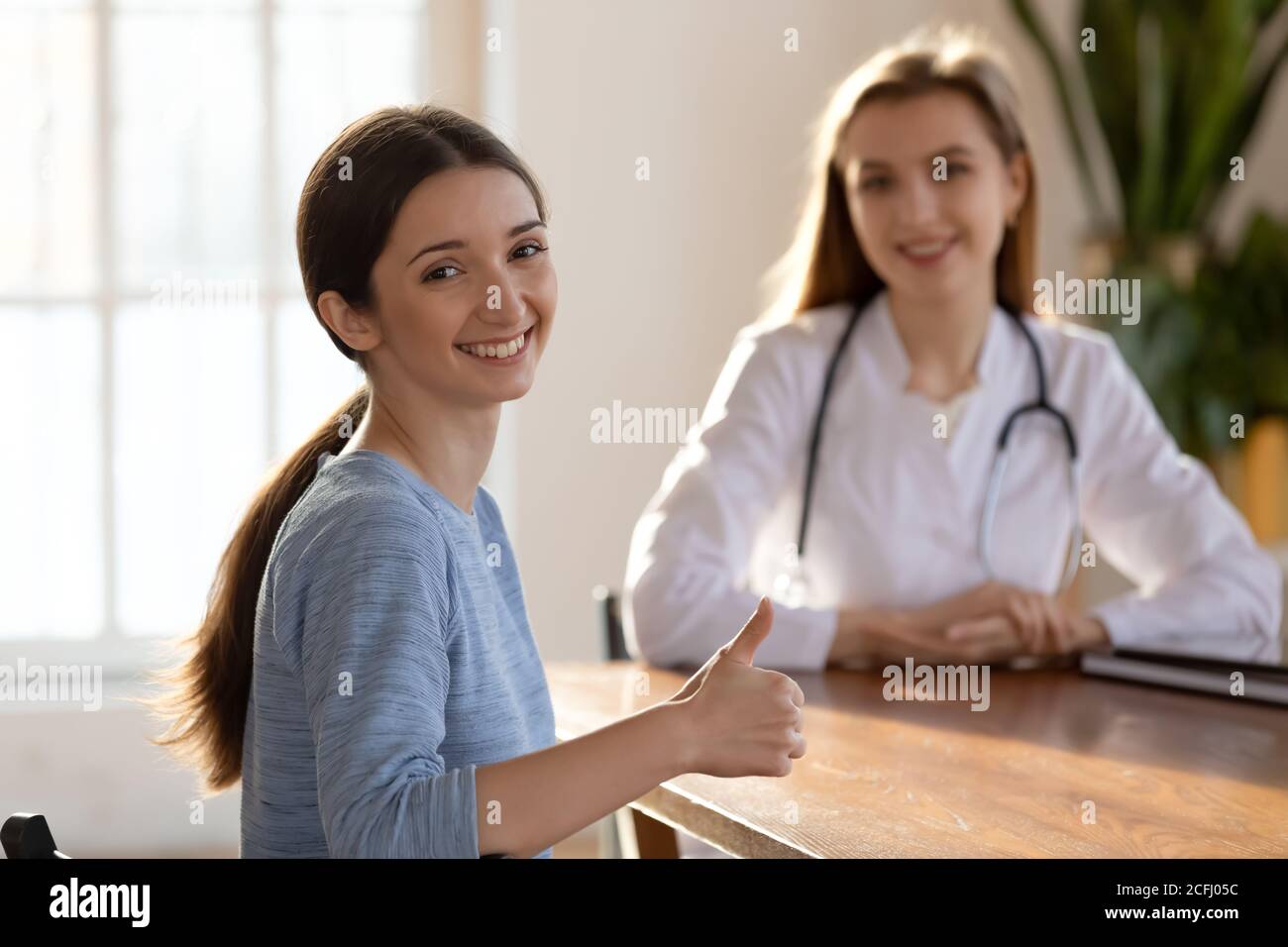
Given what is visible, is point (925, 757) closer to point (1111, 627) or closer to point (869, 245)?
point (1111, 627)

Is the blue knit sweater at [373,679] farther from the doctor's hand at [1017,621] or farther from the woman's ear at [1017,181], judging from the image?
the woman's ear at [1017,181]

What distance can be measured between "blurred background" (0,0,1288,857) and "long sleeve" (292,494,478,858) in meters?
2.37

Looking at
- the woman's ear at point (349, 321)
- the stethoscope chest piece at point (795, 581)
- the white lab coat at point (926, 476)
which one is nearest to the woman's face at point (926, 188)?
the white lab coat at point (926, 476)

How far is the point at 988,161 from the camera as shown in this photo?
173cm

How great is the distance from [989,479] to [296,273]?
1911 millimetres

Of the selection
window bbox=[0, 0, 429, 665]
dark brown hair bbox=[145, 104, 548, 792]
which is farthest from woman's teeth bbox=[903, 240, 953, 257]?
window bbox=[0, 0, 429, 665]

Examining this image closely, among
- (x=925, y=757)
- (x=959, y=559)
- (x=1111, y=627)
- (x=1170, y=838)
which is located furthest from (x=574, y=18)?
(x=1170, y=838)

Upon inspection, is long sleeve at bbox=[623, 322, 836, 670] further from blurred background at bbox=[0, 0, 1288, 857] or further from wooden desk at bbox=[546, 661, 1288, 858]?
blurred background at bbox=[0, 0, 1288, 857]

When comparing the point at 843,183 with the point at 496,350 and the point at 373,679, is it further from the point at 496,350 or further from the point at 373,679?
the point at 373,679

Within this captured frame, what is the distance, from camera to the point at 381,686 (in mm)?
752

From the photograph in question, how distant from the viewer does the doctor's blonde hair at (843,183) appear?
1729 mm

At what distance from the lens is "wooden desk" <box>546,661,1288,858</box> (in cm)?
91

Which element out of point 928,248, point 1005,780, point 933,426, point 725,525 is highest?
point 928,248

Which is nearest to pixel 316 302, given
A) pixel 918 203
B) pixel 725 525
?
pixel 725 525
